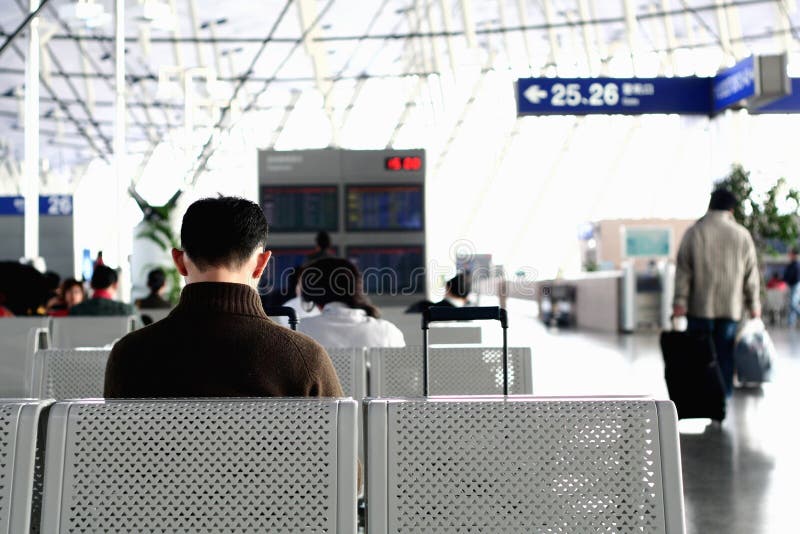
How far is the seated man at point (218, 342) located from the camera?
67.8 inches

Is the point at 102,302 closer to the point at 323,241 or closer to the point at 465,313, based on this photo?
the point at 323,241

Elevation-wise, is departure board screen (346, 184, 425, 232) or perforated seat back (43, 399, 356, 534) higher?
departure board screen (346, 184, 425, 232)

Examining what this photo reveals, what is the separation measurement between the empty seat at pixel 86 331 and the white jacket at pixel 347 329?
1370 mm

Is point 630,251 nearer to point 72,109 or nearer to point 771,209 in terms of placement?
point 771,209

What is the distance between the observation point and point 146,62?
1142 inches

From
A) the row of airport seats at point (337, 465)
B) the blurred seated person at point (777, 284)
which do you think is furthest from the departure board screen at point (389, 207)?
the blurred seated person at point (777, 284)

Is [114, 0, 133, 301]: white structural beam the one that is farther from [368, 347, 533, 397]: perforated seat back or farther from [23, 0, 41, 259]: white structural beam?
[368, 347, 533, 397]: perforated seat back

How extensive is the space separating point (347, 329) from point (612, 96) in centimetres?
719

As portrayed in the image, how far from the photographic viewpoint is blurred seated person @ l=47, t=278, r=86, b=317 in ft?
23.5

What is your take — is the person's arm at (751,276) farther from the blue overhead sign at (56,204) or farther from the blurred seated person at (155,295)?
the blue overhead sign at (56,204)

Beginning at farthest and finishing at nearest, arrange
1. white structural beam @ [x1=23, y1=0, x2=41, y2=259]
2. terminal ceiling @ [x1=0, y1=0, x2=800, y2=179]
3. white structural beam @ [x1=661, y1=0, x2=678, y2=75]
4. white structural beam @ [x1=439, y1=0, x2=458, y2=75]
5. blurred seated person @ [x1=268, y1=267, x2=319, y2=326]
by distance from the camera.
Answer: white structural beam @ [x1=439, y1=0, x2=458, y2=75], white structural beam @ [x1=661, y1=0, x2=678, y2=75], terminal ceiling @ [x1=0, y1=0, x2=800, y2=179], white structural beam @ [x1=23, y1=0, x2=41, y2=259], blurred seated person @ [x1=268, y1=267, x2=319, y2=326]

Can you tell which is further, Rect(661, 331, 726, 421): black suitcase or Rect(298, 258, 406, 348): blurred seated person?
Rect(661, 331, 726, 421): black suitcase

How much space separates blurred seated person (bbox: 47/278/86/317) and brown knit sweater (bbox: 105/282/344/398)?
545 cm

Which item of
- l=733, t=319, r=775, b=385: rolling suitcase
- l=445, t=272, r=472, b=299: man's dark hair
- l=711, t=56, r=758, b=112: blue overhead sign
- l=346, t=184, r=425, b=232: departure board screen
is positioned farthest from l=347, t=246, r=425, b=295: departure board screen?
l=711, t=56, r=758, b=112: blue overhead sign
